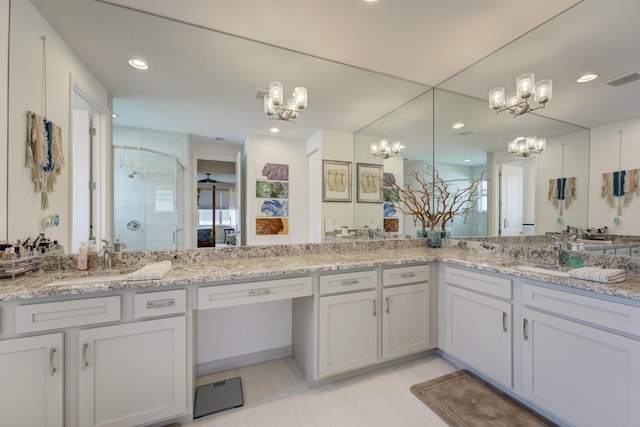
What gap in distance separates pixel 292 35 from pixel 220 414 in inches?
108

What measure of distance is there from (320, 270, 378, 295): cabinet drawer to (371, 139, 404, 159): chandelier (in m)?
1.50

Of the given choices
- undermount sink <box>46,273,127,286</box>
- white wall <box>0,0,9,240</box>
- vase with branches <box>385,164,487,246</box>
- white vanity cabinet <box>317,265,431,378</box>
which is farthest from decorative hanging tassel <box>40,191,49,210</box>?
vase with branches <box>385,164,487,246</box>

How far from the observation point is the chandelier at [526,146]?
1974 mm

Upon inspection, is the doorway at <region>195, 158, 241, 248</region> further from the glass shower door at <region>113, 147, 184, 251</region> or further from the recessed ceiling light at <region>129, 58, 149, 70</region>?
the recessed ceiling light at <region>129, 58, 149, 70</region>

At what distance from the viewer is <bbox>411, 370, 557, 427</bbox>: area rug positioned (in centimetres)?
151

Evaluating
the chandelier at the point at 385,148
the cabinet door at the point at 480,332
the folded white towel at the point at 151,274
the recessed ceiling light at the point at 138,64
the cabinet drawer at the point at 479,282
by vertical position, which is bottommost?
the cabinet door at the point at 480,332

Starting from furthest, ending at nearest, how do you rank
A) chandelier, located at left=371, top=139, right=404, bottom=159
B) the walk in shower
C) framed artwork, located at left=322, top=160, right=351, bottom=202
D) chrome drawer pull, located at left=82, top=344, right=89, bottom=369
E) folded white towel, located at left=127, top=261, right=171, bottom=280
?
chandelier, located at left=371, top=139, right=404, bottom=159 < framed artwork, located at left=322, top=160, right=351, bottom=202 < the walk in shower < folded white towel, located at left=127, top=261, right=171, bottom=280 < chrome drawer pull, located at left=82, top=344, right=89, bottom=369

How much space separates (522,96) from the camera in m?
2.00

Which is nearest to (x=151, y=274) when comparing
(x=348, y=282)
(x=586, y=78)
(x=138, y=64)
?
(x=348, y=282)

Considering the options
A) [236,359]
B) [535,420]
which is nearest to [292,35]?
[236,359]

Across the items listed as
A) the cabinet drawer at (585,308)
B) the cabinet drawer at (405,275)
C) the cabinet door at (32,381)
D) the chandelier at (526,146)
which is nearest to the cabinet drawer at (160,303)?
the cabinet door at (32,381)

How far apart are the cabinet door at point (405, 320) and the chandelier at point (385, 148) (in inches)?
59.0

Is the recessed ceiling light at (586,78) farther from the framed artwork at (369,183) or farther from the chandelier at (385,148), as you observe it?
the framed artwork at (369,183)

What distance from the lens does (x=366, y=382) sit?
6.16 ft
